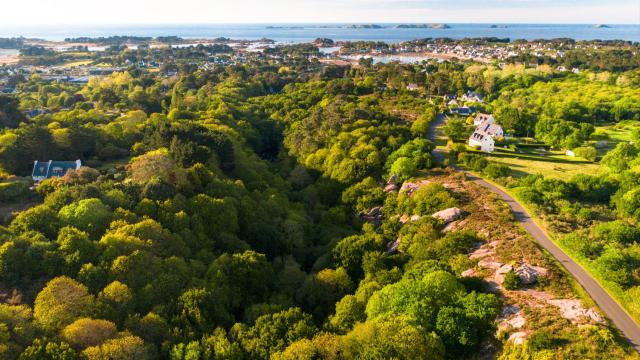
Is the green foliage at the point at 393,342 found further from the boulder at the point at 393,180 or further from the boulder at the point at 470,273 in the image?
the boulder at the point at 393,180

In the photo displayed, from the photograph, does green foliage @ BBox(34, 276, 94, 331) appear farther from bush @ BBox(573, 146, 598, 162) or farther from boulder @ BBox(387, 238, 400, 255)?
bush @ BBox(573, 146, 598, 162)

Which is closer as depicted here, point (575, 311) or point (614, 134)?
point (575, 311)

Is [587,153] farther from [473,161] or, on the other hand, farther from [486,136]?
[473,161]

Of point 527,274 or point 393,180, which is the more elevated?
point 393,180

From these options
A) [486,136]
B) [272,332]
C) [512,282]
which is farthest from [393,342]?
[486,136]

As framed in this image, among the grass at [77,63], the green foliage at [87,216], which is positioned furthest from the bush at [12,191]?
the grass at [77,63]

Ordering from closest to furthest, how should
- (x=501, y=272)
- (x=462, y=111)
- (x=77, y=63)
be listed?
(x=501, y=272) < (x=462, y=111) < (x=77, y=63)

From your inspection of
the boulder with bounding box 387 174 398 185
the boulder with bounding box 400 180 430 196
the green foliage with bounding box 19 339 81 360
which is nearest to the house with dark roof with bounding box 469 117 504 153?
the boulder with bounding box 400 180 430 196
